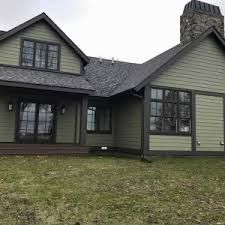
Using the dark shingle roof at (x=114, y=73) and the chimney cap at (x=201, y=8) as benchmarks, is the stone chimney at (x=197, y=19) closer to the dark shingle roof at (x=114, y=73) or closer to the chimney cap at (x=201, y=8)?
the chimney cap at (x=201, y=8)

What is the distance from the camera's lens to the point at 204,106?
14.3m

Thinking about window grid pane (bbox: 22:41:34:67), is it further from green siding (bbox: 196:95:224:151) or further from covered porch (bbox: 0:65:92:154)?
green siding (bbox: 196:95:224:151)

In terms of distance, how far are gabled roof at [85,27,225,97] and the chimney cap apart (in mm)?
1774

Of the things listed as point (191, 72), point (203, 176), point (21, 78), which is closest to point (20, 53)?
point (21, 78)

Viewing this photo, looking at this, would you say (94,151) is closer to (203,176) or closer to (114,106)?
(114,106)

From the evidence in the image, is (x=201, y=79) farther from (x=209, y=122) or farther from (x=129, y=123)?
(x=129, y=123)

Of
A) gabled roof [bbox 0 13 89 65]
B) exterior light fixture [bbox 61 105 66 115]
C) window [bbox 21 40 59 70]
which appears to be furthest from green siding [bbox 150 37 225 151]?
window [bbox 21 40 59 70]

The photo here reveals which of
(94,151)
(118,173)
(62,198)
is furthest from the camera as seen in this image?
(94,151)

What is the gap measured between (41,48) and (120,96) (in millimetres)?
4182

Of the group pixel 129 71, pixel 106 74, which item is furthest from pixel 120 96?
pixel 129 71

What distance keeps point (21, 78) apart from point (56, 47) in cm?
258

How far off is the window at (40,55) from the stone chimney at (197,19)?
248 inches

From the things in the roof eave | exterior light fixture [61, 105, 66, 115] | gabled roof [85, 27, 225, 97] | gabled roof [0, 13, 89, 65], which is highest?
gabled roof [0, 13, 89, 65]

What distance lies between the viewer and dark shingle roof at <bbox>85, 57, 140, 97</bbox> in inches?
646
